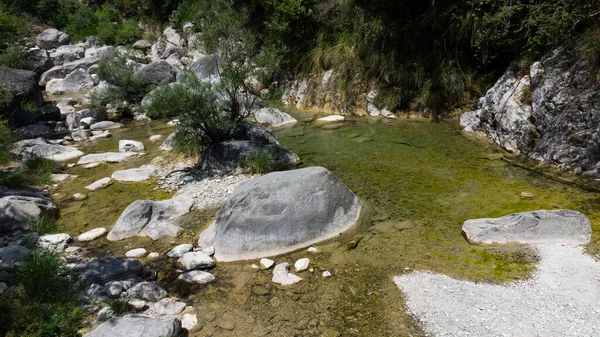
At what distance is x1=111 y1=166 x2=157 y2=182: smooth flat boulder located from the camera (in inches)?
331

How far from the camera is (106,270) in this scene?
4816 millimetres

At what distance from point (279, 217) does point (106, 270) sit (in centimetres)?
223

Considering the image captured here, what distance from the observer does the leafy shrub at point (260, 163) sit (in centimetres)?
793

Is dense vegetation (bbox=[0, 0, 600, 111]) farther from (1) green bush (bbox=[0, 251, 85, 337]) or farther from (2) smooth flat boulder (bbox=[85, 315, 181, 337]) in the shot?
(2) smooth flat boulder (bbox=[85, 315, 181, 337])

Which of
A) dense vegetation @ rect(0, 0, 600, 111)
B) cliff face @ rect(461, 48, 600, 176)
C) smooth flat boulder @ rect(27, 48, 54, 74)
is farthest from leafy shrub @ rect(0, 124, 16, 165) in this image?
smooth flat boulder @ rect(27, 48, 54, 74)

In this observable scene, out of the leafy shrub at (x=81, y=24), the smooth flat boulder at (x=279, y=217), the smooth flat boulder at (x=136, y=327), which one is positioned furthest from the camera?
the leafy shrub at (x=81, y=24)

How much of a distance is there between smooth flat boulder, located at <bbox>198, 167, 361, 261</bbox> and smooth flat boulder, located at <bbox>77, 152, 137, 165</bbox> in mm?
5184

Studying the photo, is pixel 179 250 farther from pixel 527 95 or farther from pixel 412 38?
pixel 412 38

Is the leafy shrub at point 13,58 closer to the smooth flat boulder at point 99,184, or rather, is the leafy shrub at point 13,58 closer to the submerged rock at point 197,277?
the smooth flat boulder at point 99,184

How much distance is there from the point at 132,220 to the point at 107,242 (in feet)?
1.55

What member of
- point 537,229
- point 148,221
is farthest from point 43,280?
point 537,229

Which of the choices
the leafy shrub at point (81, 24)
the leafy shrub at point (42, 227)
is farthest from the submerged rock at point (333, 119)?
the leafy shrub at point (81, 24)

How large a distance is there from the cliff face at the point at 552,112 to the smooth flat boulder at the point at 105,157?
8894mm

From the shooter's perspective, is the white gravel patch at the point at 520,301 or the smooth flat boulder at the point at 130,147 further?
the smooth flat boulder at the point at 130,147
